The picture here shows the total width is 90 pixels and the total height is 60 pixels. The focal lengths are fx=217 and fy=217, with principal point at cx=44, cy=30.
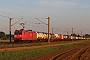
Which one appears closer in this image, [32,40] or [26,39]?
[26,39]

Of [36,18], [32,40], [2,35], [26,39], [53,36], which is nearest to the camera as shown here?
[36,18]

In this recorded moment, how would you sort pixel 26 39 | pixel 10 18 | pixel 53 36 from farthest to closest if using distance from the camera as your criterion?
pixel 53 36 < pixel 26 39 < pixel 10 18

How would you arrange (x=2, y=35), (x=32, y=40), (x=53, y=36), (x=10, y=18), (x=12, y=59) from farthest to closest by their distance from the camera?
1. (x=2, y=35)
2. (x=53, y=36)
3. (x=32, y=40)
4. (x=10, y=18)
5. (x=12, y=59)

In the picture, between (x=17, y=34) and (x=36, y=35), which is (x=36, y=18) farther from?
(x=36, y=35)

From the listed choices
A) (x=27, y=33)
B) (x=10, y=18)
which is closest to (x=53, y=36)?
(x=27, y=33)

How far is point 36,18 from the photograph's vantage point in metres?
56.5

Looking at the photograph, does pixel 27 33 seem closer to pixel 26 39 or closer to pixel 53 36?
pixel 26 39

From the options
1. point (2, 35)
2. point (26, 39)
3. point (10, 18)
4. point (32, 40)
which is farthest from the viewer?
point (2, 35)

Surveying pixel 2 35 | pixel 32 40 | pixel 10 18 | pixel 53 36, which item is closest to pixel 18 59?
pixel 10 18

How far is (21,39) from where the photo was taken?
5828 centimetres

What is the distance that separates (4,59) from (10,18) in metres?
32.7

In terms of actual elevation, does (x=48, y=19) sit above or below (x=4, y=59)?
above

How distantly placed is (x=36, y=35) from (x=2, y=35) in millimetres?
64093

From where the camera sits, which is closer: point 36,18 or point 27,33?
→ point 36,18
